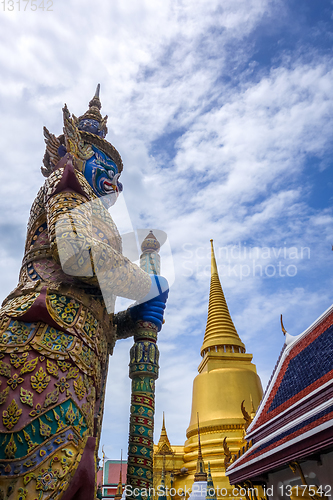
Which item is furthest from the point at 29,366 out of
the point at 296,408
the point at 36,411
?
the point at 296,408

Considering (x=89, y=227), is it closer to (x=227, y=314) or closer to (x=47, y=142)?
(x=47, y=142)

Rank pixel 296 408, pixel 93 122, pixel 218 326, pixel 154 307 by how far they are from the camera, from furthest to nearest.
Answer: pixel 218 326 → pixel 296 408 → pixel 93 122 → pixel 154 307

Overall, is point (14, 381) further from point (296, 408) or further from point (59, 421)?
point (296, 408)

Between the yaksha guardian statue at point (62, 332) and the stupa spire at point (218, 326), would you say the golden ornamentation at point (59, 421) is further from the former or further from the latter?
the stupa spire at point (218, 326)

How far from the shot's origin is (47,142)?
4355 millimetres

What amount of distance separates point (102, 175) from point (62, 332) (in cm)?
225

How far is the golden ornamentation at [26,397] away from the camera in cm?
262

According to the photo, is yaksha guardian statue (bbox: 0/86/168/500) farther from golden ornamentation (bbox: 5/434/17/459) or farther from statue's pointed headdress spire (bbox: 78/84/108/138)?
statue's pointed headdress spire (bbox: 78/84/108/138)

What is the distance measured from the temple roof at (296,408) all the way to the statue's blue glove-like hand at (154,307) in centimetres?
226

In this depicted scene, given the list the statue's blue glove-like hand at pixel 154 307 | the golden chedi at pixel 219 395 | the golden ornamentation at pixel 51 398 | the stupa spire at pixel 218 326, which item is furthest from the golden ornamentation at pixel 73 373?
the stupa spire at pixel 218 326

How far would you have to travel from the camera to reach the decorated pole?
3.62m

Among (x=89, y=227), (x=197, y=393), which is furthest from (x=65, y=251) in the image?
(x=197, y=393)

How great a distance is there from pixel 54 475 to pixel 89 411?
586 millimetres

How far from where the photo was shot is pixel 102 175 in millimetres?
→ 4586
